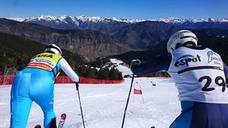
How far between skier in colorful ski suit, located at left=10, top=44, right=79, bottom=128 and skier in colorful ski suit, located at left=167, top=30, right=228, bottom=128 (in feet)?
7.94

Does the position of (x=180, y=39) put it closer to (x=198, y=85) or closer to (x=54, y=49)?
(x=198, y=85)

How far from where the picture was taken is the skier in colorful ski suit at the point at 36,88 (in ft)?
18.8

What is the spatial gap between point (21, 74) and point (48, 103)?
59 centimetres

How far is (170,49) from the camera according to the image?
435 cm

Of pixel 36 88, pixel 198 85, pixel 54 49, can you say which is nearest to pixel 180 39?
pixel 198 85

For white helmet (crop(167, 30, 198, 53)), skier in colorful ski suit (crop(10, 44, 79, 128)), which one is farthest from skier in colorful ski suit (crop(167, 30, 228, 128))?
skier in colorful ski suit (crop(10, 44, 79, 128))

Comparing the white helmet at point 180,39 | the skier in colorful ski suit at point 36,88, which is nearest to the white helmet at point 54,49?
the skier in colorful ski suit at point 36,88

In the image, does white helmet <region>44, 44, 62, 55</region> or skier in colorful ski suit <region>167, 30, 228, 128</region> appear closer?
skier in colorful ski suit <region>167, 30, 228, 128</region>

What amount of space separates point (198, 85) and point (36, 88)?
9.04 ft

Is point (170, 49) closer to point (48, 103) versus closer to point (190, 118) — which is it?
point (190, 118)

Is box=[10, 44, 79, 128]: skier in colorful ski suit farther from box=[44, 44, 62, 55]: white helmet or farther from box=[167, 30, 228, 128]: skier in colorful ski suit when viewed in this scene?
box=[167, 30, 228, 128]: skier in colorful ski suit

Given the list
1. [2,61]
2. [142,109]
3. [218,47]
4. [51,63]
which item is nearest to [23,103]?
[51,63]

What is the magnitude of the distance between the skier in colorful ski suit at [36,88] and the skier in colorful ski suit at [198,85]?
2.42 m

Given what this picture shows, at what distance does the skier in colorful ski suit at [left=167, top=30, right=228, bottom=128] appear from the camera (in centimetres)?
383
